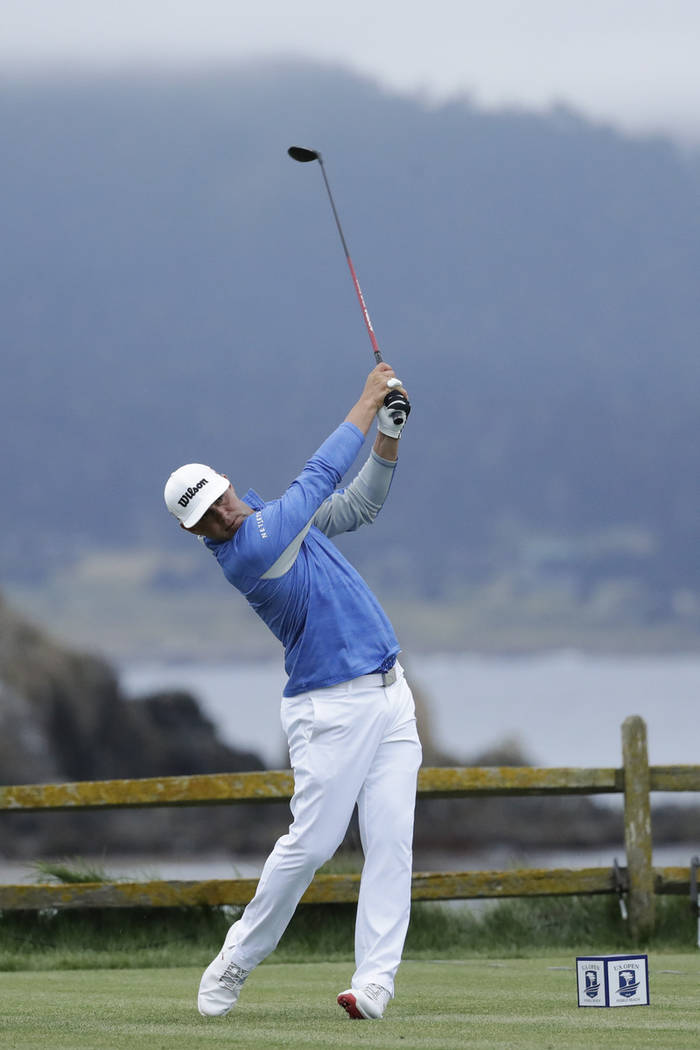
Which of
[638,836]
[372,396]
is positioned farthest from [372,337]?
[638,836]

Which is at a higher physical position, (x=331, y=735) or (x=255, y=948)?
(x=331, y=735)

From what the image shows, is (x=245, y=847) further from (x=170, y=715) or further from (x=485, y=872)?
(x=485, y=872)

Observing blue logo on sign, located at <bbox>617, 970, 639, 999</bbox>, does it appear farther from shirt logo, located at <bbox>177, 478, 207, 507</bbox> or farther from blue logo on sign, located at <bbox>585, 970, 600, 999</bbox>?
shirt logo, located at <bbox>177, 478, 207, 507</bbox>

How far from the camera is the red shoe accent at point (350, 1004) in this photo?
17.4 ft

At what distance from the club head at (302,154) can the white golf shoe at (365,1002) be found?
314cm

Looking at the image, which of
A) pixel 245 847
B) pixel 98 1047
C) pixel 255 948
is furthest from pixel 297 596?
pixel 245 847

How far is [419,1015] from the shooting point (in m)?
5.48

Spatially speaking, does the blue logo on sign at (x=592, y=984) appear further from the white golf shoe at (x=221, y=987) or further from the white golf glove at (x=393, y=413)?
the white golf glove at (x=393, y=413)

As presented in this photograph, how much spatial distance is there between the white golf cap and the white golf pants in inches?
27.1

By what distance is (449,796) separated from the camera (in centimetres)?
858

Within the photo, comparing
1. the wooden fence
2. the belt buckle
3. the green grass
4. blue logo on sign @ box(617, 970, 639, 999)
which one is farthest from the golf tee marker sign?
the green grass

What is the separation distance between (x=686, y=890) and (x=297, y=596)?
407 cm

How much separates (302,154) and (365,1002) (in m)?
3.27

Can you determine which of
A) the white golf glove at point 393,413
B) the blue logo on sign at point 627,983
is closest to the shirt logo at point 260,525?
the white golf glove at point 393,413
